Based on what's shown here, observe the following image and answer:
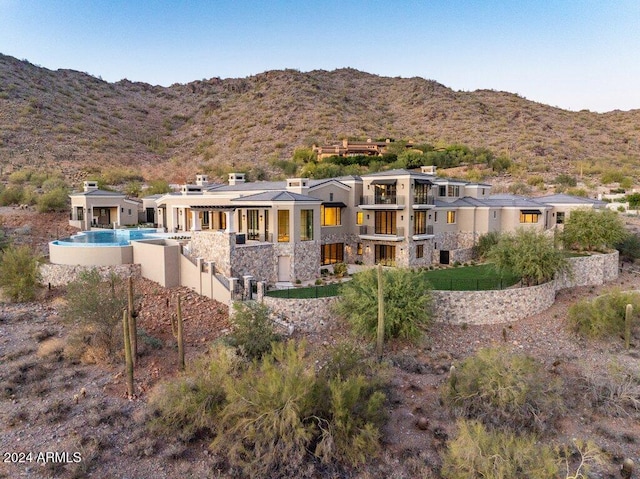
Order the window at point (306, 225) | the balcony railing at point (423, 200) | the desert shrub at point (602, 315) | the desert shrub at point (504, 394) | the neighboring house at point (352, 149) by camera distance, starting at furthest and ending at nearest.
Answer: the neighboring house at point (352, 149) < the balcony railing at point (423, 200) < the window at point (306, 225) < the desert shrub at point (602, 315) < the desert shrub at point (504, 394)

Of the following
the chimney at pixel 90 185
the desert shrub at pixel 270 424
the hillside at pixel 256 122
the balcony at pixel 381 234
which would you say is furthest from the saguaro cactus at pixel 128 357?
the hillside at pixel 256 122

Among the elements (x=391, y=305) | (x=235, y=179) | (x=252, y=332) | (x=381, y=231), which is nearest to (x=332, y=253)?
(x=381, y=231)

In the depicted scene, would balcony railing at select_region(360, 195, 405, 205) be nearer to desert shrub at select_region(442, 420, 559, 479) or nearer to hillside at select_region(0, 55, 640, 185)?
desert shrub at select_region(442, 420, 559, 479)

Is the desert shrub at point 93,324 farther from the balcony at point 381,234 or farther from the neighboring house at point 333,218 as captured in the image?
the balcony at point 381,234

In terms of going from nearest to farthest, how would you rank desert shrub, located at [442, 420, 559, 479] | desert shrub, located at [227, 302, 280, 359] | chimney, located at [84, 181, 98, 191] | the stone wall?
1. desert shrub, located at [442, 420, 559, 479]
2. desert shrub, located at [227, 302, 280, 359]
3. the stone wall
4. chimney, located at [84, 181, 98, 191]

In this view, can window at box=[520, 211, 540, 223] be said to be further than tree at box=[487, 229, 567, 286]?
Yes

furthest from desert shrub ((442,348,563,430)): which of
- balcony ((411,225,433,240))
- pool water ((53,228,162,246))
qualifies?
pool water ((53,228,162,246))
